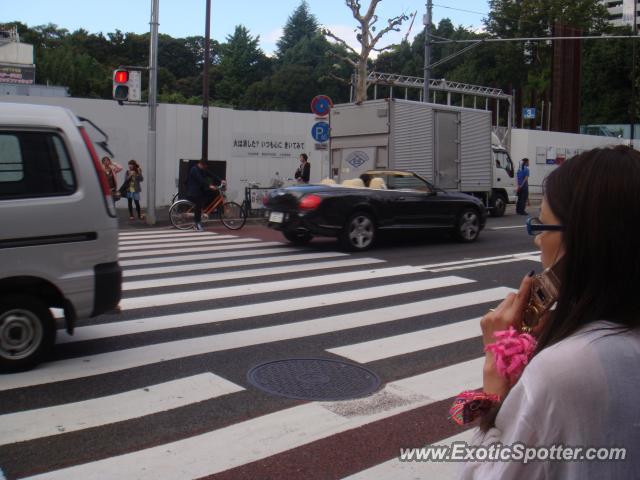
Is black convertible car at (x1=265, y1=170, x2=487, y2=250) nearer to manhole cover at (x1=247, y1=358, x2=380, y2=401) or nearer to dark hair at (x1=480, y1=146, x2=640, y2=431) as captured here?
manhole cover at (x1=247, y1=358, x2=380, y2=401)

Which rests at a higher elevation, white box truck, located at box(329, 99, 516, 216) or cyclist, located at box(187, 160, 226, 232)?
white box truck, located at box(329, 99, 516, 216)

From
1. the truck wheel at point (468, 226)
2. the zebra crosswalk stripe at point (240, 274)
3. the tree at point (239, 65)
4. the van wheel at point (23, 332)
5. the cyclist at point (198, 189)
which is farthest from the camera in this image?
the tree at point (239, 65)

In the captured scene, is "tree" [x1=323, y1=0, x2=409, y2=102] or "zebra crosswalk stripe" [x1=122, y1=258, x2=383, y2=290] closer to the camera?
"zebra crosswalk stripe" [x1=122, y1=258, x2=383, y2=290]

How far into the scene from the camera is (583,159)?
1.56m

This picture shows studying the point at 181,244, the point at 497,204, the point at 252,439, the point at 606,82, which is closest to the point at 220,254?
the point at 181,244

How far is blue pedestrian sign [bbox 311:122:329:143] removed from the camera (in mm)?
17922

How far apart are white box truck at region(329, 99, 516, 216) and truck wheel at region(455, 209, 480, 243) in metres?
3.13

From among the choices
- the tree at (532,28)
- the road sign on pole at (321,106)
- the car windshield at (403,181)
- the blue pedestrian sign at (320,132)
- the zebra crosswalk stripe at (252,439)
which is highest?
the tree at (532,28)

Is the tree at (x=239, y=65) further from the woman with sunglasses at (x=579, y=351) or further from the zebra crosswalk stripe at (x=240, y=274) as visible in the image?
the woman with sunglasses at (x=579, y=351)

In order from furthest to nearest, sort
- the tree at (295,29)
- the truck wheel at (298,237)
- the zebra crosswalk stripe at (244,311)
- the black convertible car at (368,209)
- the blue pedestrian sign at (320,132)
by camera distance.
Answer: the tree at (295,29), the blue pedestrian sign at (320,132), the truck wheel at (298,237), the black convertible car at (368,209), the zebra crosswalk stripe at (244,311)

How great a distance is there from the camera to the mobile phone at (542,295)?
1.55 meters

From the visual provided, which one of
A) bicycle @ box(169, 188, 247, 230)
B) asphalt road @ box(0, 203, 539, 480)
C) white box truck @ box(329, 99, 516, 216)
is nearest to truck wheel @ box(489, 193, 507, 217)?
white box truck @ box(329, 99, 516, 216)

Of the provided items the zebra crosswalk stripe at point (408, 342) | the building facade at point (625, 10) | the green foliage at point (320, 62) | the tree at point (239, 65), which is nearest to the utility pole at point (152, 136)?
the zebra crosswalk stripe at point (408, 342)

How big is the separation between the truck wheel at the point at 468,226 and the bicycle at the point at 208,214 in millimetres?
5481
